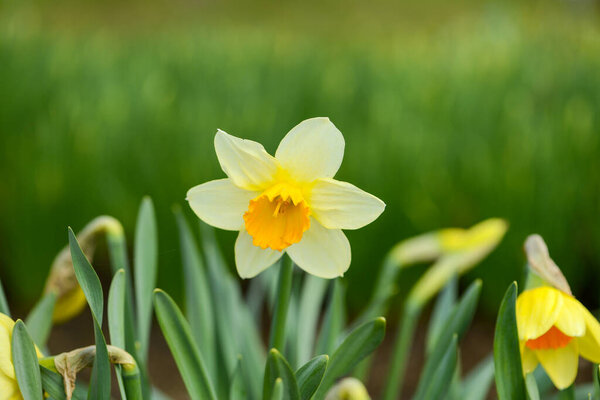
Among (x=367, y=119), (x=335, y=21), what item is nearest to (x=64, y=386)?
(x=367, y=119)

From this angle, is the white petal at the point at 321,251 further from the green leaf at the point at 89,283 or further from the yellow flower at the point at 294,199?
the green leaf at the point at 89,283

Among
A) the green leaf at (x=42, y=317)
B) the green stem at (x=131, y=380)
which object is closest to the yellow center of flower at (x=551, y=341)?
the green stem at (x=131, y=380)

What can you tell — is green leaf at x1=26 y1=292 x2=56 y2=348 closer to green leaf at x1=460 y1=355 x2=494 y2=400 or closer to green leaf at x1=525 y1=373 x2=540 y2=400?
green leaf at x1=525 y1=373 x2=540 y2=400

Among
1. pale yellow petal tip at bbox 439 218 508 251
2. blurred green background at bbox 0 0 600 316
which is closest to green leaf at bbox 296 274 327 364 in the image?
pale yellow petal tip at bbox 439 218 508 251

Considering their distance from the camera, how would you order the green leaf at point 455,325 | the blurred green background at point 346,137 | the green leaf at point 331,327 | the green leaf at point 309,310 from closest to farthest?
the green leaf at point 455,325
the green leaf at point 331,327
the green leaf at point 309,310
the blurred green background at point 346,137

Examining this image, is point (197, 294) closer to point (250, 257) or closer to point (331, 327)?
point (331, 327)

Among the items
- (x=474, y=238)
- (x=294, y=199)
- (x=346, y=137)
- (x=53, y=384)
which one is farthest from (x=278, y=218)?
(x=346, y=137)
